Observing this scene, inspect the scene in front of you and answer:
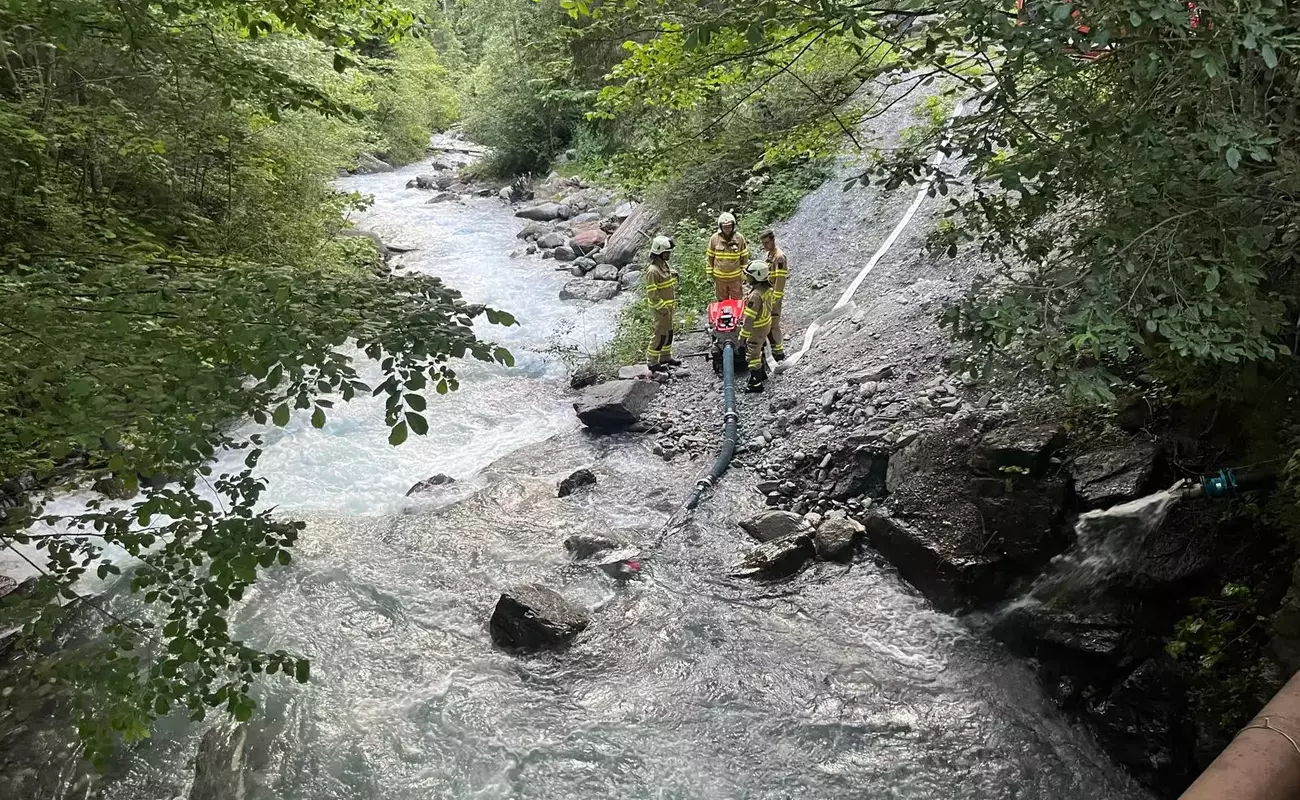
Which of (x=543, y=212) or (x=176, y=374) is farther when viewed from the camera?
(x=543, y=212)

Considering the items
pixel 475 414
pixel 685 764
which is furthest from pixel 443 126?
pixel 685 764

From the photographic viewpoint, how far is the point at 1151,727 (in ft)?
14.9

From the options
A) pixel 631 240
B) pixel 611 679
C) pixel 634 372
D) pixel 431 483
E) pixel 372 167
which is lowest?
pixel 372 167

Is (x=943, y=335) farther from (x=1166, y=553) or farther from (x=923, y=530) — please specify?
(x=1166, y=553)

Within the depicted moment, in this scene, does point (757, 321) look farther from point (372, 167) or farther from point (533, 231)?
point (372, 167)

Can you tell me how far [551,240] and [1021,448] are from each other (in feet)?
41.2

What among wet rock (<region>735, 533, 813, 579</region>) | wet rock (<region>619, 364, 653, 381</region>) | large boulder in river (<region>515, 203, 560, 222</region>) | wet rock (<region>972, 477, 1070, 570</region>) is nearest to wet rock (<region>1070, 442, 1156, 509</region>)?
wet rock (<region>972, 477, 1070, 570</region>)

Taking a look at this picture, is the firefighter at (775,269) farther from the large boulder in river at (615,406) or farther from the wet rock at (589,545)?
the wet rock at (589,545)

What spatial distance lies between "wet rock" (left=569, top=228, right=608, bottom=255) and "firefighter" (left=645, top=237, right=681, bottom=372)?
20.7ft

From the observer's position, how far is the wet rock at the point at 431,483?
8.25 meters

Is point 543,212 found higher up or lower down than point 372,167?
higher up

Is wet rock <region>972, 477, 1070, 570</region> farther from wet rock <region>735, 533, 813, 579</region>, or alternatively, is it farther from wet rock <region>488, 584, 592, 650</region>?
wet rock <region>488, 584, 592, 650</region>

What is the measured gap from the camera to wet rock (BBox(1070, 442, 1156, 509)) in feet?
17.1

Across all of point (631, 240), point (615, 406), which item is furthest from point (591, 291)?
point (615, 406)
